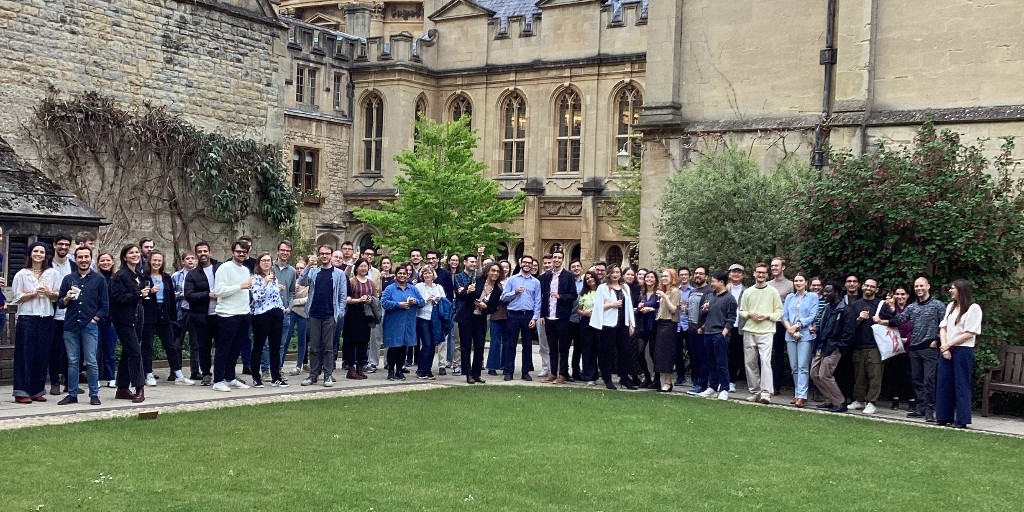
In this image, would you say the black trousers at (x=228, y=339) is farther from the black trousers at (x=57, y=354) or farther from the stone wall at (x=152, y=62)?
the stone wall at (x=152, y=62)

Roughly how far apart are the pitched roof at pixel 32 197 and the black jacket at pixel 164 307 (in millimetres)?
6152

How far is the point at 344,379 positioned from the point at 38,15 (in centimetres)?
1092

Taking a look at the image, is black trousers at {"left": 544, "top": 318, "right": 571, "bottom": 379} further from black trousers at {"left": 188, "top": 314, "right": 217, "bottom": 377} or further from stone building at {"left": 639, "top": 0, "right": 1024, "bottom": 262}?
black trousers at {"left": 188, "top": 314, "right": 217, "bottom": 377}

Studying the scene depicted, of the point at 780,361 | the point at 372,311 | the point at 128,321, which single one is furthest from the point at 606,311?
the point at 128,321

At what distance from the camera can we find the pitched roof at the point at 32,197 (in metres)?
21.0

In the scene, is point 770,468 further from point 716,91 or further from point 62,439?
point 716,91

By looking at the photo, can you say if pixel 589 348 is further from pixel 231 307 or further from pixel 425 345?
pixel 231 307

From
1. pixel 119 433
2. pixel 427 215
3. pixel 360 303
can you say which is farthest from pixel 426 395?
pixel 427 215

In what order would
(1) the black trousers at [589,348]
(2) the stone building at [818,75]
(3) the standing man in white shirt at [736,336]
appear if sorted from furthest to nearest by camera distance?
(2) the stone building at [818,75] → (1) the black trousers at [589,348] → (3) the standing man in white shirt at [736,336]

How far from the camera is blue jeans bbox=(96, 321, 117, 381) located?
14.7 m

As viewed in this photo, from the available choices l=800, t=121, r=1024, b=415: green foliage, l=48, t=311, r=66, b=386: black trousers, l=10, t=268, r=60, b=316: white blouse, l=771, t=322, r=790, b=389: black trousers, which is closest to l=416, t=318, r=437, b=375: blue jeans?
l=771, t=322, r=790, b=389: black trousers

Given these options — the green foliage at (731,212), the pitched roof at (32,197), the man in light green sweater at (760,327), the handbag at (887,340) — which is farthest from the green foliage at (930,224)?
the pitched roof at (32,197)

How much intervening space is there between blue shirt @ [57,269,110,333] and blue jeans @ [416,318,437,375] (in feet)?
18.0

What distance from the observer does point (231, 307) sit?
15406mm
